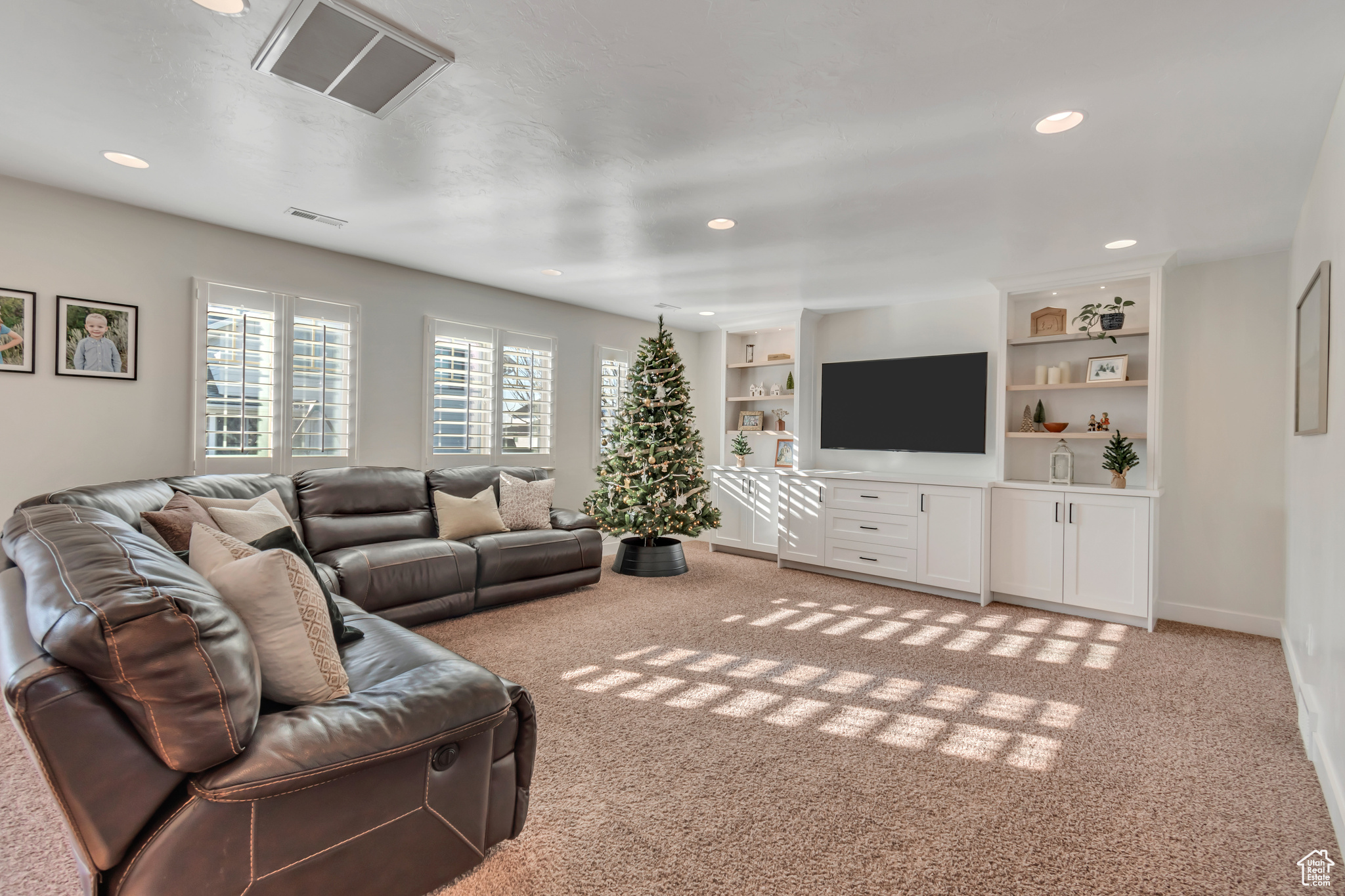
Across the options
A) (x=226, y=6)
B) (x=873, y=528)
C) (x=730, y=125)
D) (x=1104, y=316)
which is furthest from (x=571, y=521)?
(x=1104, y=316)

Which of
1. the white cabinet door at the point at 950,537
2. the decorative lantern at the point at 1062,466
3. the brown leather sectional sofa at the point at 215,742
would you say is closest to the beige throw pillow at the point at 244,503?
the brown leather sectional sofa at the point at 215,742

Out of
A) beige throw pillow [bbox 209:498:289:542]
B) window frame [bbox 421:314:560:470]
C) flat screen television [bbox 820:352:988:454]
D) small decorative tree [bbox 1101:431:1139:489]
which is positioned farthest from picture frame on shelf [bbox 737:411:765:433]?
beige throw pillow [bbox 209:498:289:542]

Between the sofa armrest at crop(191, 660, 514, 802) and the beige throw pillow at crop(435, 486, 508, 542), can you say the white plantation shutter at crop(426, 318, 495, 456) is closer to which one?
the beige throw pillow at crop(435, 486, 508, 542)

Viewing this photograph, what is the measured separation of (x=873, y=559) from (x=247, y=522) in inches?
167

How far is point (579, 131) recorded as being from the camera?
252 cm

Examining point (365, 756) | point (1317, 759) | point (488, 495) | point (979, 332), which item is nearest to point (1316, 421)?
point (1317, 759)

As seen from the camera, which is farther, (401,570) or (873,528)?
(873,528)

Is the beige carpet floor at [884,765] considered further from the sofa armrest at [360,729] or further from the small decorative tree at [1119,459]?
the small decorative tree at [1119,459]

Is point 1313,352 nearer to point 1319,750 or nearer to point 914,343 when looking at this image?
point 1319,750

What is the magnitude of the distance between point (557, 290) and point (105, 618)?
458 centimetres

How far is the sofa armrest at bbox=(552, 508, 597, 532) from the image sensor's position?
481 cm

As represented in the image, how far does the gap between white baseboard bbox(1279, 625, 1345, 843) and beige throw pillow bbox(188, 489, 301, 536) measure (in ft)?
12.6

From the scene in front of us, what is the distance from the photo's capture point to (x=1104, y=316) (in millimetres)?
4336

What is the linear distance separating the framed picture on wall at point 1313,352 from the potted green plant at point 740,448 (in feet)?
13.6
